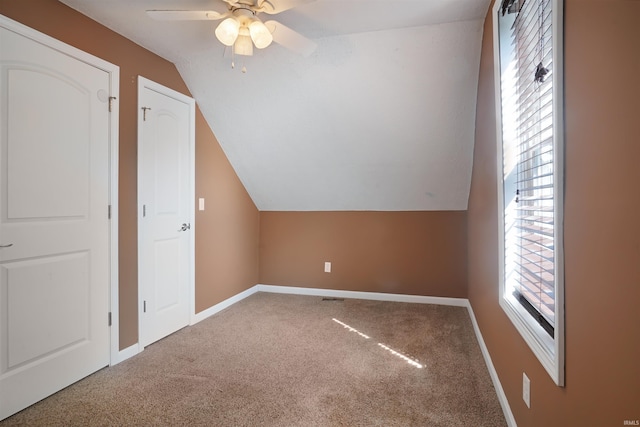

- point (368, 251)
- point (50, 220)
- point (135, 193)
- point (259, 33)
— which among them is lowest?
point (368, 251)

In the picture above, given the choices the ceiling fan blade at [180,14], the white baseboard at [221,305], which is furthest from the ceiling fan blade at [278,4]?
the white baseboard at [221,305]

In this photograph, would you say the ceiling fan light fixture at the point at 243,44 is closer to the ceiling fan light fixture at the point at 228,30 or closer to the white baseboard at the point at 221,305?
the ceiling fan light fixture at the point at 228,30

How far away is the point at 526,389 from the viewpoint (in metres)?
1.46

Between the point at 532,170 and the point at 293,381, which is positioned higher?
the point at 532,170

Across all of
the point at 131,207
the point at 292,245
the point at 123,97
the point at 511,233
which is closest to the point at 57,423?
the point at 131,207

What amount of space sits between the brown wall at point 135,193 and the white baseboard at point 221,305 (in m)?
0.06

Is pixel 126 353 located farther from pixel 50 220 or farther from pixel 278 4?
pixel 278 4

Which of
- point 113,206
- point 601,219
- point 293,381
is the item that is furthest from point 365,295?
point 601,219

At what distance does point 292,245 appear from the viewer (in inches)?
174

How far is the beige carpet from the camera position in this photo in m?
1.84

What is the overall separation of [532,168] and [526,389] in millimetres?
927

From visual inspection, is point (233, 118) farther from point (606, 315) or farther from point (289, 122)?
point (606, 315)

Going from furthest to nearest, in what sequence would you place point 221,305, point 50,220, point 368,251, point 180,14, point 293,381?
1. point 368,251
2. point 221,305
3. point 293,381
4. point 50,220
5. point 180,14

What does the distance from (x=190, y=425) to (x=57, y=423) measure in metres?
0.70
